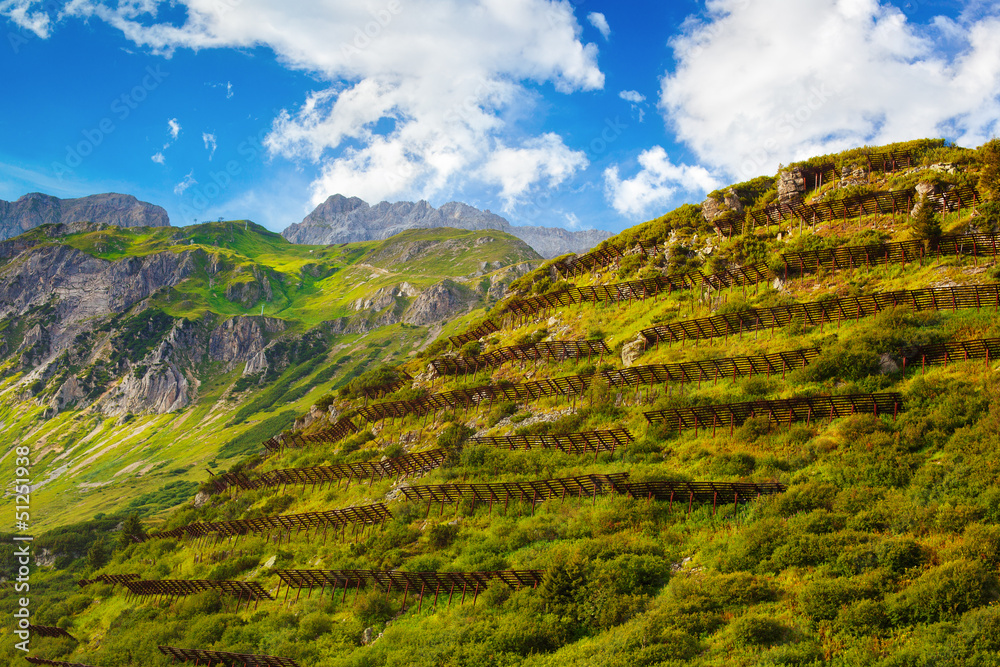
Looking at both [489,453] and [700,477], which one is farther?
[489,453]

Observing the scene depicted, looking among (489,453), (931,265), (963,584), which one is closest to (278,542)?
(489,453)

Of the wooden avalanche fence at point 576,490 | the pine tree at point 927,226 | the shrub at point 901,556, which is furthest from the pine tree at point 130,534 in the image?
the pine tree at point 927,226

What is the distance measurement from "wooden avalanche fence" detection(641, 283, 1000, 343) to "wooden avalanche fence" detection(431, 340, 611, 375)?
701 centimetres

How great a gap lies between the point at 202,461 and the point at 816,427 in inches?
8226

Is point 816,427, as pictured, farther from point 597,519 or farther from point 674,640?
point 674,640

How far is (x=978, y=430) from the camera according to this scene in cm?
3134

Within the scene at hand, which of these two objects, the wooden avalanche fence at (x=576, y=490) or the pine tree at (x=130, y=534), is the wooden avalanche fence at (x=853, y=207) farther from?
the pine tree at (x=130, y=534)

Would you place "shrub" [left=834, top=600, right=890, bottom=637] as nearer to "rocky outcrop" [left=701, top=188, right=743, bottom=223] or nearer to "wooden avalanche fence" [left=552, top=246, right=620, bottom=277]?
"rocky outcrop" [left=701, top=188, right=743, bottom=223]

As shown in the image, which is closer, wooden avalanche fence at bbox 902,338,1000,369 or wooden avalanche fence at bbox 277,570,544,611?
wooden avalanche fence at bbox 277,570,544,611

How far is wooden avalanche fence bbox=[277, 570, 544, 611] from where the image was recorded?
112 feet

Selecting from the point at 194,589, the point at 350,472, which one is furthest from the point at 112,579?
the point at 350,472

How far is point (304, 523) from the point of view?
2265 inches

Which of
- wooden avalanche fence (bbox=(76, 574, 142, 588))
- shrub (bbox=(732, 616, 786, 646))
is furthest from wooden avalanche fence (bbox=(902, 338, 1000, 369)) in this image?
wooden avalanche fence (bbox=(76, 574, 142, 588))

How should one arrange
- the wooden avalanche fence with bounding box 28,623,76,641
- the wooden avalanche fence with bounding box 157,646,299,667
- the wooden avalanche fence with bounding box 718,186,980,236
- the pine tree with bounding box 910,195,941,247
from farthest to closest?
the wooden avalanche fence with bounding box 28,623,76,641 → the wooden avalanche fence with bounding box 718,186,980,236 → the pine tree with bounding box 910,195,941,247 → the wooden avalanche fence with bounding box 157,646,299,667
